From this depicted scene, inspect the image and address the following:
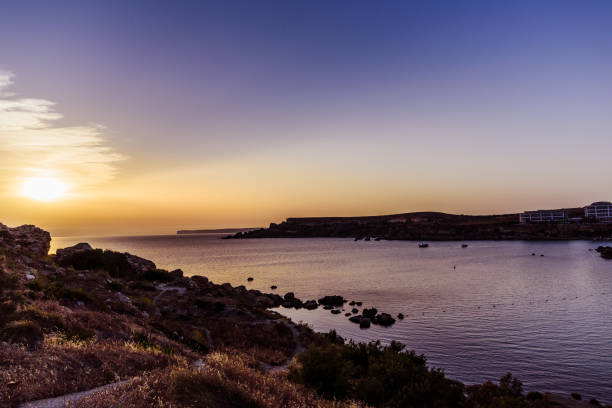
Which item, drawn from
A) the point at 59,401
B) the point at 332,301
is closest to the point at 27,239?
the point at 59,401

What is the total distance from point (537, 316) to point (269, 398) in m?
41.0

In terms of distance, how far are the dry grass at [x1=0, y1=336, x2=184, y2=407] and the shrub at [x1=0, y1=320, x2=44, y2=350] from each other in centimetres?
28

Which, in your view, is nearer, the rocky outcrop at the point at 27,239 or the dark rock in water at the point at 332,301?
the rocky outcrop at the point at 27,239

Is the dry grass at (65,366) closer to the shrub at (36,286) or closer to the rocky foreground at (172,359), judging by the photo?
the rocky foreground at (172,359)

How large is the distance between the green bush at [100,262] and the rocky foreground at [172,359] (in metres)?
4.87

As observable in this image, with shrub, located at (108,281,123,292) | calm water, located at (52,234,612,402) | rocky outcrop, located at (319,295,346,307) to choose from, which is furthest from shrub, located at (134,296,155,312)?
rocky outcrop, located at (319,295,346,307)

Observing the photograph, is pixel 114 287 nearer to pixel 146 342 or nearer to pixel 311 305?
pixel 146 342

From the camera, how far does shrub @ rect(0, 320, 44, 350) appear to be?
362 inches

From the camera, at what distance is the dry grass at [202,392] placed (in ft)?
21.8

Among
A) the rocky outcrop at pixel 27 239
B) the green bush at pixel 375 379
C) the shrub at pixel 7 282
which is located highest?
the rocky outcrop at pixel 27 239

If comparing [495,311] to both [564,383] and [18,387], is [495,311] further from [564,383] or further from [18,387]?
[18,387]

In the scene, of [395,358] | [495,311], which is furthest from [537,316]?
[395,358]

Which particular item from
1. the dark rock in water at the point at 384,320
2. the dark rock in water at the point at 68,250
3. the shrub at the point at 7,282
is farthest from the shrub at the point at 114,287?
the dark rock in water at the point at 384,320

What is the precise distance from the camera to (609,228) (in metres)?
188
